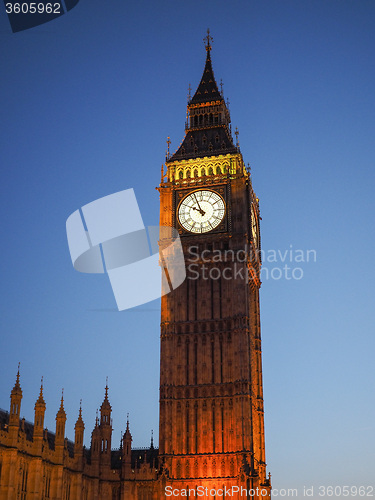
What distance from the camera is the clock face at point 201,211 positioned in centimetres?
8244

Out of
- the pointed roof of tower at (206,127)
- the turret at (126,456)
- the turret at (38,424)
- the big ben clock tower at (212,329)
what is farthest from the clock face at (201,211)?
the turret at (38,424)

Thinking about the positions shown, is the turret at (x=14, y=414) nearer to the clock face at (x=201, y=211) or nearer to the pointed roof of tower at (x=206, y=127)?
the clock face at (x=201, y=211)

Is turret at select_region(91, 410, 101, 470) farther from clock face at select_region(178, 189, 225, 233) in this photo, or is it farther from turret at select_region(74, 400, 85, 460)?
clock face at select_region(178, 189, 225, 233)

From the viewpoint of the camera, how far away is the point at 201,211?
82.9m

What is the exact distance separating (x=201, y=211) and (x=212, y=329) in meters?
13.8

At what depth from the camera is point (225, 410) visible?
7406cm

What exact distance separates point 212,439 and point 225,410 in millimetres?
3141

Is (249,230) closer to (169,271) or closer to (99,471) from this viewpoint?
(169,271)

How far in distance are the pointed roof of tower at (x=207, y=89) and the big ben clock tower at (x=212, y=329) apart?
173cm

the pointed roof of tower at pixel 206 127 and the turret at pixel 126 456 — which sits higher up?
the pointed roof of tower at pixel 206 127

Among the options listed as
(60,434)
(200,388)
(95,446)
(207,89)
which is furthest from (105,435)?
(207,89)

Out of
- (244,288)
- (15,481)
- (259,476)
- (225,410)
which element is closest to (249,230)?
(244,288)

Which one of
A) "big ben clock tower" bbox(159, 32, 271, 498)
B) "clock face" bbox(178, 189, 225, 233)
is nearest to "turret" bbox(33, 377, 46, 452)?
Result: "big ben clock tower" bbox(159, 32, 271, 498)

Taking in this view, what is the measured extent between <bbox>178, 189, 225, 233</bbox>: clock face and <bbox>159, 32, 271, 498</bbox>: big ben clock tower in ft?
0.37
